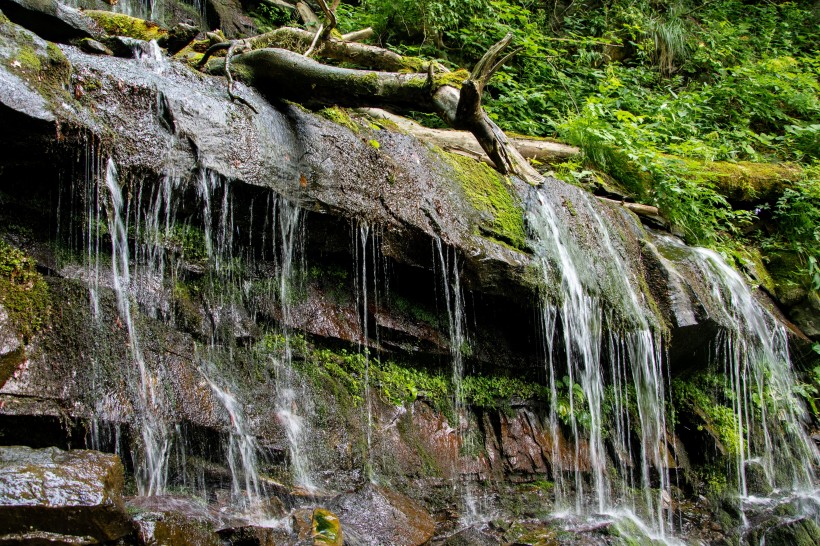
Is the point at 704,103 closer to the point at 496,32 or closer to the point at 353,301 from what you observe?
the point at 496,32

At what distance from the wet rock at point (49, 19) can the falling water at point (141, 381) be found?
1.86 m

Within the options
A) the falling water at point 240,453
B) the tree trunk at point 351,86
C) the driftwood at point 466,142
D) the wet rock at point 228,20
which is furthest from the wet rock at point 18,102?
the wet rock at point 228,20

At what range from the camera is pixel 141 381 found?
411 centimetres

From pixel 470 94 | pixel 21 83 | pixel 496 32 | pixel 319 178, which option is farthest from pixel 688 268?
pixel 21 83

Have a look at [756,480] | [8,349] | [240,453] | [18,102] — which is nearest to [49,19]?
[18,102]

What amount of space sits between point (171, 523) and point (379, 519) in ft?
5.03

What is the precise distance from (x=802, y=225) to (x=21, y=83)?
9.89 meters

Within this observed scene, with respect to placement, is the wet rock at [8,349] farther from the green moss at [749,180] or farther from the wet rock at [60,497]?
the green moss at [749,180]

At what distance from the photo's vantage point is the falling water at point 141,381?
3918mm

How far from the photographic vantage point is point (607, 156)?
8.41 meters

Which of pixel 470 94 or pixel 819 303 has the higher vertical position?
pixel 470 94

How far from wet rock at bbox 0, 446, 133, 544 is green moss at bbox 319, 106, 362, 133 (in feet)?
11.7

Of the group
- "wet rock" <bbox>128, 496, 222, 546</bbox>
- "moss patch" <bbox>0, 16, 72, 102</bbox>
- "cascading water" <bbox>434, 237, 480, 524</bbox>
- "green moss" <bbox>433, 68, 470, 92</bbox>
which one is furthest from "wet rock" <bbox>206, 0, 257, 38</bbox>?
"wet rock" <bbox>128, 496, 222, 546</bbox>

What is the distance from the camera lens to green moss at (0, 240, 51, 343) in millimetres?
3752
